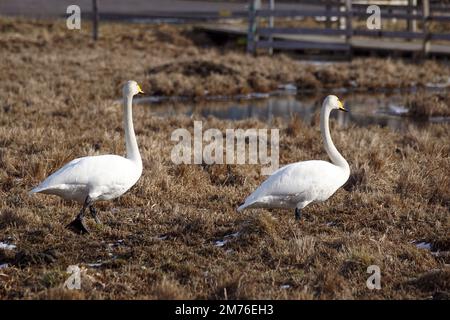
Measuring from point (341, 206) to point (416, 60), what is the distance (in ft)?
48.5

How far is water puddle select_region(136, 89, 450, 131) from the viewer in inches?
556

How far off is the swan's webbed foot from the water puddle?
6.94 meters

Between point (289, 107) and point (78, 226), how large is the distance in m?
9.61

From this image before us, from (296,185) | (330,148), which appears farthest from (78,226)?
(330,148)

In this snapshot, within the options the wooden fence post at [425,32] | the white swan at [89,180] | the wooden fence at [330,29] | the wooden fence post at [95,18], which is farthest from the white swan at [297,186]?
the wooden fence post at [95,18]

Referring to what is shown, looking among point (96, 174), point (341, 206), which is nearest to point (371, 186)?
point (341, 206)

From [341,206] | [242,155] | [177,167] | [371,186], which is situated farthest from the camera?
[242,155]

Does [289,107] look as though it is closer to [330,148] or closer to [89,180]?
[330,148]

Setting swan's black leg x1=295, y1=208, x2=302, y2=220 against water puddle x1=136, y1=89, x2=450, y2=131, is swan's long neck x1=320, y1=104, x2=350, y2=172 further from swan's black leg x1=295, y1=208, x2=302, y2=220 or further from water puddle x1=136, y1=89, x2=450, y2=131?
water puddle x1=136, y1=89, x2=450, y2=131

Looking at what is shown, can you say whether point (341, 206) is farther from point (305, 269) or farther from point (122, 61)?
point (122, 61)

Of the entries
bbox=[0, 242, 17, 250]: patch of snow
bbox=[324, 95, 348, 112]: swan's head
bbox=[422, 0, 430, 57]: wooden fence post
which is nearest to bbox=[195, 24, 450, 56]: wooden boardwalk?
bbox=[422, 0, 430, 57]: wooden fence post

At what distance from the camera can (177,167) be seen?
29.4ft
